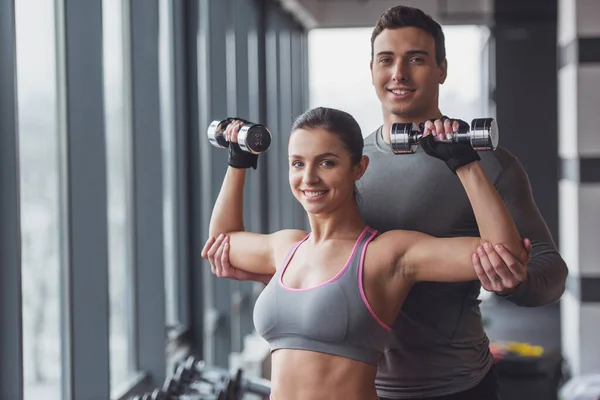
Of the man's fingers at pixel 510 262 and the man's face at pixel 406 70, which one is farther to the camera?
the man's face at pixel 406 70

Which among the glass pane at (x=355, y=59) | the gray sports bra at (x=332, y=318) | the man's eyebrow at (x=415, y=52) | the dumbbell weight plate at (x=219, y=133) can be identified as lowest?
the gray sports bra at (x=332, y=318)

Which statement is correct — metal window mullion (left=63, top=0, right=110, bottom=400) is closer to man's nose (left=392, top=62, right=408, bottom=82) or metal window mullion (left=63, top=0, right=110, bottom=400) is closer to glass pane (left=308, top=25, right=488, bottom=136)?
Result: man's nose (left=392, top=62, right=408, bottom=82)

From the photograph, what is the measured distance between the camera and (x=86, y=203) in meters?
2.68

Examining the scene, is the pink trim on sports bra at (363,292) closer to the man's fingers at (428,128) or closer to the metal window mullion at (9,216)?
the man's fingers at (428,128)

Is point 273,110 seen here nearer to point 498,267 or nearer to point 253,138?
point 253,138

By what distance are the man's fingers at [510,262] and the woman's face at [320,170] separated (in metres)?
0.31

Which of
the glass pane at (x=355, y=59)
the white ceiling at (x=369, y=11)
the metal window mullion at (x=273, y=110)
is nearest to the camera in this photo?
the metal window mullion at (x=273, y=110)

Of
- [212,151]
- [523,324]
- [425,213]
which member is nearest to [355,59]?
[523,324]

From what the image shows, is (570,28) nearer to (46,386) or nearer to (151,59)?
(151,59)

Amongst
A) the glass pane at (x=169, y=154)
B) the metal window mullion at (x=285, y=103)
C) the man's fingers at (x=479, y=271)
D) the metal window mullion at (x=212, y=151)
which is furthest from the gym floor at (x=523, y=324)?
the man's fingers at (x=479, y=271)

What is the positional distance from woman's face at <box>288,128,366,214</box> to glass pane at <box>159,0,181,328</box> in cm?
261

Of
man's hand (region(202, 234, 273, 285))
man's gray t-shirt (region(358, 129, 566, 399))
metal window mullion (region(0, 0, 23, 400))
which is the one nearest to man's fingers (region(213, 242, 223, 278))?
man's hand (region(202, 234, 273, 285))

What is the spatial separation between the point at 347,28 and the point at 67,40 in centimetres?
584

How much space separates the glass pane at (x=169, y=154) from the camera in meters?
4.11
